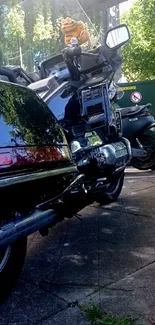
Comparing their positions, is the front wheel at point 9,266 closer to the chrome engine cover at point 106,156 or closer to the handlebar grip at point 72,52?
the chrome engine cover at point 106,156

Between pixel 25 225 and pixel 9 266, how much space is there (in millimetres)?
430

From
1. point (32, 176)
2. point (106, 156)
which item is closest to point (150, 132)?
point (106, 156)

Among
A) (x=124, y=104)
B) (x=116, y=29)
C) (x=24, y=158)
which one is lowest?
(x=124, y=104)

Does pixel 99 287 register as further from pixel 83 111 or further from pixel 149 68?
pixel 149 68

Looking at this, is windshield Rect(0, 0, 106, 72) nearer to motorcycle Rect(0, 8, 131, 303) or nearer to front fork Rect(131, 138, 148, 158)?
front fork Rect(131, 138, 148, 158)

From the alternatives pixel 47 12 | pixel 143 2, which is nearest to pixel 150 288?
pixel 47 12

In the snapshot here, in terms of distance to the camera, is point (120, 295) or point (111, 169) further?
point (111, 169)

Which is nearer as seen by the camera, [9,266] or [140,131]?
[9,266]

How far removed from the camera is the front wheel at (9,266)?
2.65m

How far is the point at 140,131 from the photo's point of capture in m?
7.03

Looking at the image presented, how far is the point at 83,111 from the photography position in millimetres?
4285

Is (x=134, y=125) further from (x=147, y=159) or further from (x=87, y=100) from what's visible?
(x=87, y=100)

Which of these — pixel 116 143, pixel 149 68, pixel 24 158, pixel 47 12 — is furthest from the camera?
pixel 149 68

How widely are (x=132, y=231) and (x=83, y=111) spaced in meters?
1.41
